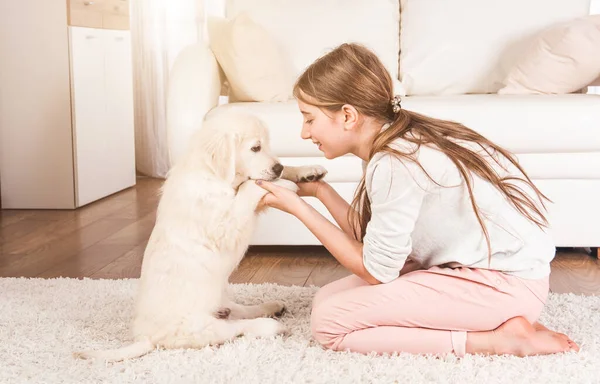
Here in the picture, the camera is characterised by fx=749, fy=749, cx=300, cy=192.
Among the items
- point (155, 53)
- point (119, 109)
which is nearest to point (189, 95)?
point (119, 109)

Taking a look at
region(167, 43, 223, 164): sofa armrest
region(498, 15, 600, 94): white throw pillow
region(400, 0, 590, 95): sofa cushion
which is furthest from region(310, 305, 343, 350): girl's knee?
region(400, 0, 590, 95): sofa cushion

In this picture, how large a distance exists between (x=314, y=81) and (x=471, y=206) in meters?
0.48

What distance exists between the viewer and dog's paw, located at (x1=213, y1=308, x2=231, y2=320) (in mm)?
1956

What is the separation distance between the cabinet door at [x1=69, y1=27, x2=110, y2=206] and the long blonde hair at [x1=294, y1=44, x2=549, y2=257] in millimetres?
2397

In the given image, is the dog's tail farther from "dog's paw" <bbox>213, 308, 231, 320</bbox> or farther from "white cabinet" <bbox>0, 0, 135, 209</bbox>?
"white cabinet" <bbox>0, 0, 135, 209</bbox>

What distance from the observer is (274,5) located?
3523 millimetres

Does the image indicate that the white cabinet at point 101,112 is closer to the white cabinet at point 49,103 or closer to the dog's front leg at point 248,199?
the white cabinet at point 49,103

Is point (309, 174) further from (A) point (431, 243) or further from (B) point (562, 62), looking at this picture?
(B) point (562, 62)

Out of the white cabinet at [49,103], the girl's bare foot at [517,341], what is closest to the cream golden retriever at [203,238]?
the girl's bare foot at [517,341]

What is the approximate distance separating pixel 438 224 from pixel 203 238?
59cm

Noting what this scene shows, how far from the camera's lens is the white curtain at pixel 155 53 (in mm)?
4949

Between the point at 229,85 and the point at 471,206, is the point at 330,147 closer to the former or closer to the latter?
the point at 471,206

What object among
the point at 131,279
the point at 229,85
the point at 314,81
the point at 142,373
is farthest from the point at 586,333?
the point at 229,85

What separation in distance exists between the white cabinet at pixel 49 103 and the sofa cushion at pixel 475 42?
1.72 meters
